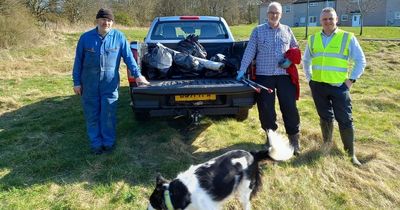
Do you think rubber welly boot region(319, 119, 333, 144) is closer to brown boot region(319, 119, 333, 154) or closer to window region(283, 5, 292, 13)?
brown boot region(319, 119, 333, 154)

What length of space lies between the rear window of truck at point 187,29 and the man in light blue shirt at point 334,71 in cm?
256

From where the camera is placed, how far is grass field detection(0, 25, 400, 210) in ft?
13.5

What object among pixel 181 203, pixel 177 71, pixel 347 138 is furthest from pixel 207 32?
pixel 181 203

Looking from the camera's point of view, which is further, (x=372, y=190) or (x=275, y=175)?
(x=275, y=175)

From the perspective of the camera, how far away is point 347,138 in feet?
16.5

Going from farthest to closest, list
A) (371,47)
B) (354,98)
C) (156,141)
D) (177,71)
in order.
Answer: (371,47) < (354,98) < (177,71) < (156,141)

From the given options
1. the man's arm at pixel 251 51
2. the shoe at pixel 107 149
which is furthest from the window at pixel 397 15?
the shoe at pixel 107 149

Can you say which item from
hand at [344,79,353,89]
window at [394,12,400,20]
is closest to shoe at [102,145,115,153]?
hand at [344,79,353,89]

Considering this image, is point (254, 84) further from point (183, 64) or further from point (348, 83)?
point (183, 64)

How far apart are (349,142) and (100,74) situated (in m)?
3.41

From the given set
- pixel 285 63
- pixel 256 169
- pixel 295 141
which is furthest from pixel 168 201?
pixel 295 141

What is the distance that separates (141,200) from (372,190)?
Result: 8.45 ft

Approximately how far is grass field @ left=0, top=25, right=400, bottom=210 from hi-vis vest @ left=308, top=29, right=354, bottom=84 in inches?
41.2

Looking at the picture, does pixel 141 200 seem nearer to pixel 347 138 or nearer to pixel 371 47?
pixel 347 138
